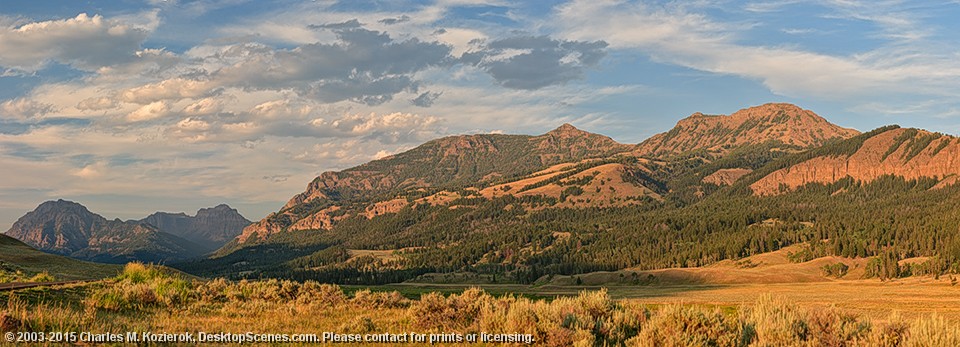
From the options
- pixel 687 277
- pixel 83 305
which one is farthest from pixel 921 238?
pixel 83 305

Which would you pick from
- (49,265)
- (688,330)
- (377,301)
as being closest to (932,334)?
(688,330)

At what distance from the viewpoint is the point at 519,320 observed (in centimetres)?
1593

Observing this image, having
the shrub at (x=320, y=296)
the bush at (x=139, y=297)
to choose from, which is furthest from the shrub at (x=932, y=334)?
the bush at (x=139, y=297)

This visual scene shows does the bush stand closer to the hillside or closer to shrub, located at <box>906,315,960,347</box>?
the hillside

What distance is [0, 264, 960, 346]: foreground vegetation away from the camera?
14.1 metres

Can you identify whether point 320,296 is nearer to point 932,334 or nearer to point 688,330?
point 688,330

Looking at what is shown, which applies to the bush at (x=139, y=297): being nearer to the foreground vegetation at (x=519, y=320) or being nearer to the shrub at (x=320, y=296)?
the foreground vegetation at (x=519, y=320)

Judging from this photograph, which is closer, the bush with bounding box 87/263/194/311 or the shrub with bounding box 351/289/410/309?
the bush with bounding box 87/263/194/311

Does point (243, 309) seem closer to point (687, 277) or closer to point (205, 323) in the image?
point (205, 323)

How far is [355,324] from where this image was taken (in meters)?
17.5

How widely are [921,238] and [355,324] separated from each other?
667 feet

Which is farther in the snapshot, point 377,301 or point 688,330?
point 377,301

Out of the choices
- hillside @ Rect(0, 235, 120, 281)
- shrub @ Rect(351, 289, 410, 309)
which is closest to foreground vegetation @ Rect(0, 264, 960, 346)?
shrub @ Rect(351, 289, 410, 309)

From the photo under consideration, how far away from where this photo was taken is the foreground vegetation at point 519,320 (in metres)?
14.1
